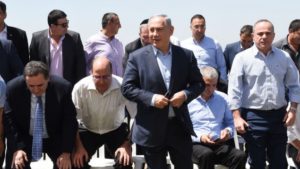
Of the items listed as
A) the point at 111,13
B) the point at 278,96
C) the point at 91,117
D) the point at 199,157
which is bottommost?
the point at 199,157

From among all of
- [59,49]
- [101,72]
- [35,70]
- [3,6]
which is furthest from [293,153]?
[3,6]

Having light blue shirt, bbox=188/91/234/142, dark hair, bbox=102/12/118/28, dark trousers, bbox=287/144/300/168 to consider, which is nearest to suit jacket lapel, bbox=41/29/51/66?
dark hair, bbox=102/12/118/28

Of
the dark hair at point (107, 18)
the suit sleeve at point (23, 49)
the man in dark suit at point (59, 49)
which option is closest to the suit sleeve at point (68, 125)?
the man in dark suit at point (59, 49)

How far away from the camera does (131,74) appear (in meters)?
4.04

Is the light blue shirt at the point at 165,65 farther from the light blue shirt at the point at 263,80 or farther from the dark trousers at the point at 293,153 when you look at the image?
the dark trousers at the point at 293,153

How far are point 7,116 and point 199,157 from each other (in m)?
1.74

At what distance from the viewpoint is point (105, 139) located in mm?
4910

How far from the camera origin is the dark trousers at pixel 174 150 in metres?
4.08

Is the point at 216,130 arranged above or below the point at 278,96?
below

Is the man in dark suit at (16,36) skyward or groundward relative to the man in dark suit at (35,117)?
skyward

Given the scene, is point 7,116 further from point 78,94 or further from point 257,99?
point 257,99

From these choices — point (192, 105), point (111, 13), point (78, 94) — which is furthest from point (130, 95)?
point (111, 13)

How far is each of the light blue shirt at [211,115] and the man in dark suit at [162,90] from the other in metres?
0.93

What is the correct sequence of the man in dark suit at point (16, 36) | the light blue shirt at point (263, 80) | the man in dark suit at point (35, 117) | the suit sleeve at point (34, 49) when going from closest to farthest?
the man in dark suit at point (35, 117) < the light blue shirt at point (263, 80) < the man in dark suit at point (16, 36) < the suit sleeve at point (34, 49)
